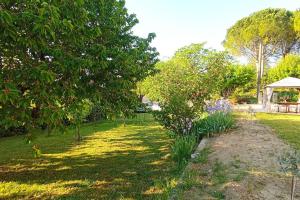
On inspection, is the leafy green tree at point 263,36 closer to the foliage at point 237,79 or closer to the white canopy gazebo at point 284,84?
the foliage at point 237,79


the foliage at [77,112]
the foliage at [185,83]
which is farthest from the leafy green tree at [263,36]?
the foliage at [77,112]

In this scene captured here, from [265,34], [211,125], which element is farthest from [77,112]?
[265,34]

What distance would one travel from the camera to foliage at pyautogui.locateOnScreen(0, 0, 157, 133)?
4023 mm

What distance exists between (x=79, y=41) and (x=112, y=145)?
7.41 metres

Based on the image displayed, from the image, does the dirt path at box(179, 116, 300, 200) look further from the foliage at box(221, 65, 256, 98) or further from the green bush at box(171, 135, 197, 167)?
the foliage at box(221, 65, 256, 98)

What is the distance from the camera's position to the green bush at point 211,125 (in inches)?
400

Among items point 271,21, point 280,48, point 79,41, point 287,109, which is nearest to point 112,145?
point 79,41

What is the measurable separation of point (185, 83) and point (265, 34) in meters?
26.4

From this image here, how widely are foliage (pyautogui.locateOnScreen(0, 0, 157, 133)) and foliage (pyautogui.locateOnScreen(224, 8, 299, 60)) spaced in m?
33.0

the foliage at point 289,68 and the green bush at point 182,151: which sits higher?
the foliage at point 289,68

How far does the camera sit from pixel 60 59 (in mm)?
5086

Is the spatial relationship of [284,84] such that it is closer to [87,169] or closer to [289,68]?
[289,68]

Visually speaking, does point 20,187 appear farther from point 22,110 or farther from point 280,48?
point 280,48

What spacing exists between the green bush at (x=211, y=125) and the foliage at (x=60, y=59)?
3.36 m
